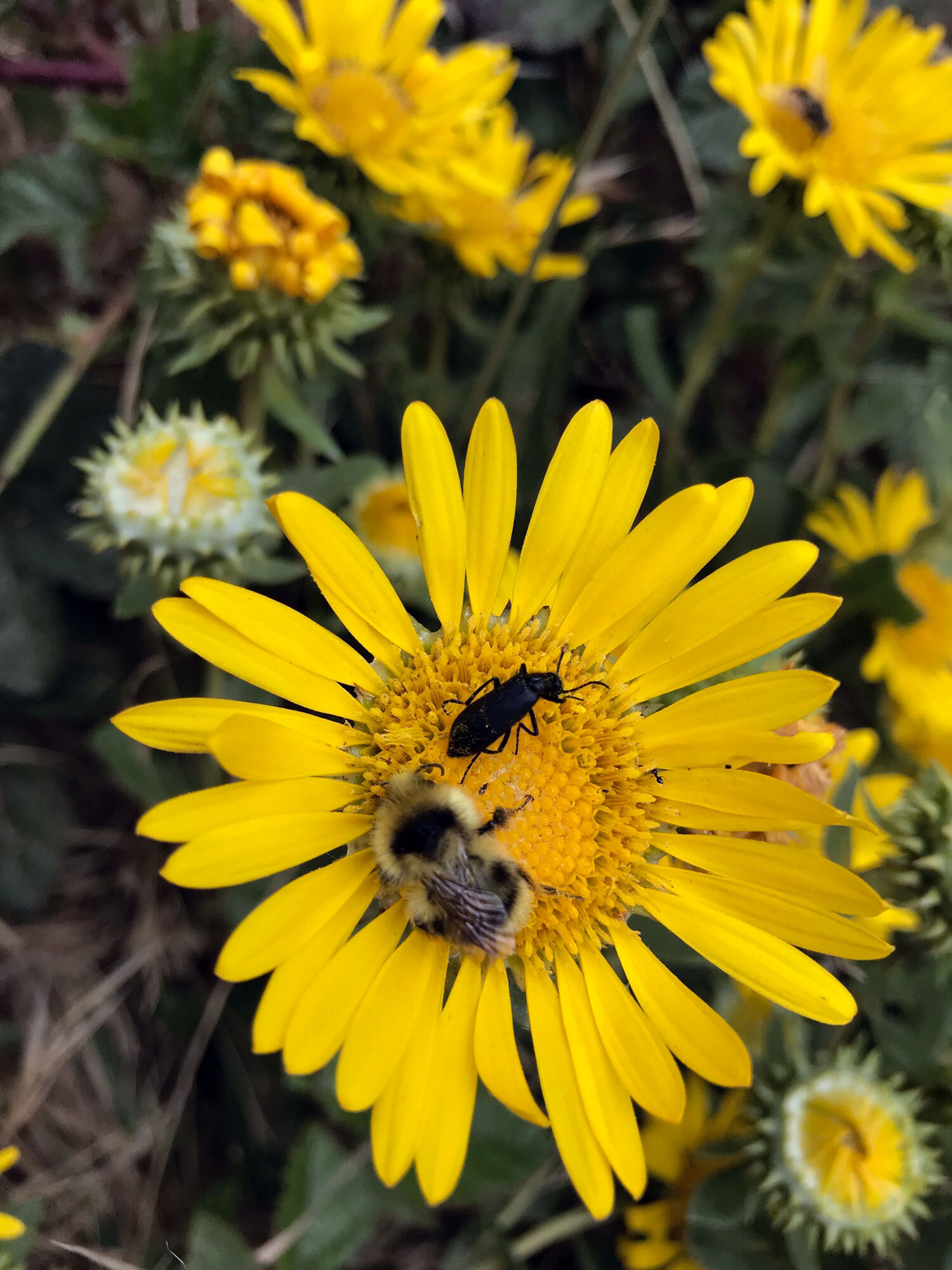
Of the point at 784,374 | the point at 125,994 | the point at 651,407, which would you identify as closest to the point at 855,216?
the point at 784,374

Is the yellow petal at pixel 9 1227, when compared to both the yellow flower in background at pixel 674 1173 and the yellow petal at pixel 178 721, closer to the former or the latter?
the yellow petal at pixel 178 721

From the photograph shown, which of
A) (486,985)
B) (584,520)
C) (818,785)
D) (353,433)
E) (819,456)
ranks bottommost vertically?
(486,985)

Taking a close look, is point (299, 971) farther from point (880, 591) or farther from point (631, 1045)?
point (880, 591)

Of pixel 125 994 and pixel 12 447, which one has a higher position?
pixel 12 447

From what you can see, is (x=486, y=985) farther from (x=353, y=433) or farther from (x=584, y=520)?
(x=353, y=433)

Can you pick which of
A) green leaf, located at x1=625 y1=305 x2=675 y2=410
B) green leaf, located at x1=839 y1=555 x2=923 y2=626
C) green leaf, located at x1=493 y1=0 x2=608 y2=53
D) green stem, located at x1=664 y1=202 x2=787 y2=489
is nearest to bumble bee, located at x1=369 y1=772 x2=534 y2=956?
green leaf, located at x1=839 y1=555 x2=923 y2=626

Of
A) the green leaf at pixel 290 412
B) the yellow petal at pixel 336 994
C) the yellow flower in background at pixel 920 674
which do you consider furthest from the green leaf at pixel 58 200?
the yellow flower in background at pixel 920 674
